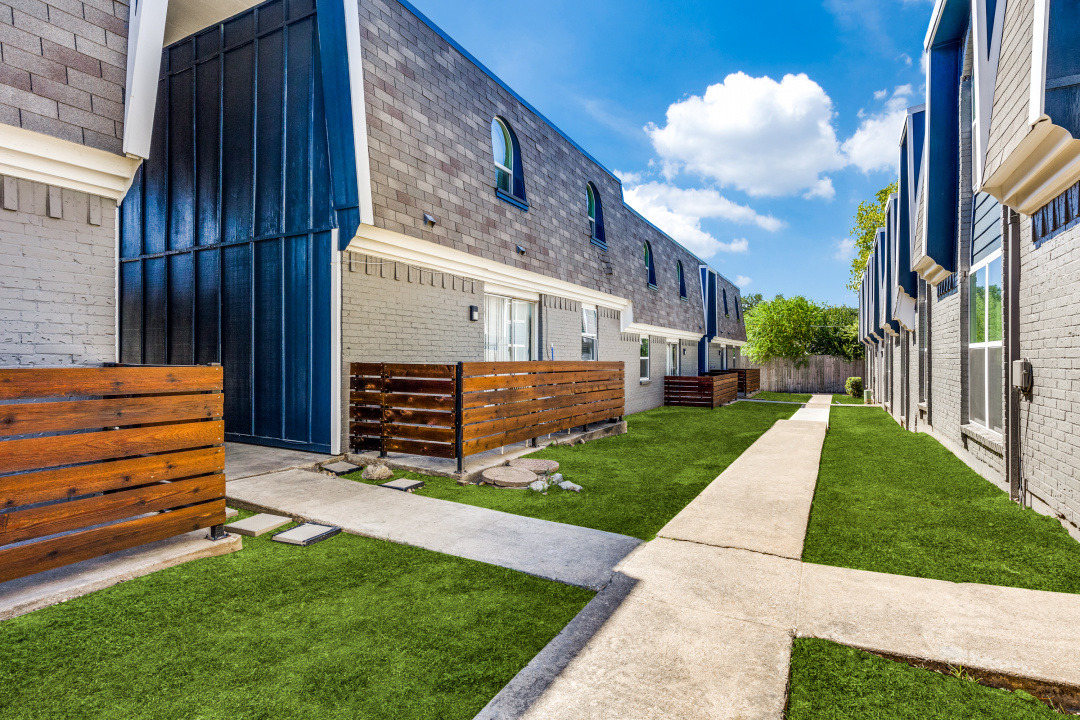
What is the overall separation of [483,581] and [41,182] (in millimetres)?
5208

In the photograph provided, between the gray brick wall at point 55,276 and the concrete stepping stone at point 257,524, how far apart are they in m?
2.18

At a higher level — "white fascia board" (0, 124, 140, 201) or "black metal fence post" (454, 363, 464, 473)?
"white fascia board" (0, 124, 140, 201)

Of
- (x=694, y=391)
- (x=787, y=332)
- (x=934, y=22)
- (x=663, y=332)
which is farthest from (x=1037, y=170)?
(x=787, y=332)

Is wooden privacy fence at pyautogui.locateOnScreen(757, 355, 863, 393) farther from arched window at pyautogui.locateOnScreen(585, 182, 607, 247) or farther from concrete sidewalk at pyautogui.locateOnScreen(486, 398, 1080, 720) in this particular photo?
concrete sidewalk at pyautogui.locateOnScreen(486, 398, 1080, 720)

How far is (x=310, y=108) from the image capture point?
7223mm

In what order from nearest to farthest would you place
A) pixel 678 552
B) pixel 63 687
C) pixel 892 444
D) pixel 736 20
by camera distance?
Answer: pixel 63 687, pixel 678 552, pixel 892 444, pixel 736 20

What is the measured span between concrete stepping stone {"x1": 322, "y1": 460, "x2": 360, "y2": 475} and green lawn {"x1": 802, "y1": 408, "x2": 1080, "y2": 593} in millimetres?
5187

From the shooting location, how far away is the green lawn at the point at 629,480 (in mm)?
5000

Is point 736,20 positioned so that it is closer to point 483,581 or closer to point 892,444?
point 892,444

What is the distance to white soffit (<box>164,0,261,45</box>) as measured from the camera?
7.79 m

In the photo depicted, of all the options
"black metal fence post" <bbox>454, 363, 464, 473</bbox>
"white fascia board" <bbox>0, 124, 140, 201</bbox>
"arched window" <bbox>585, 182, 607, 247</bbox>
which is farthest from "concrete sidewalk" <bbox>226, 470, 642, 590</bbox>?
"arched window" <bbox>585, 182, 607, 247</bbox>

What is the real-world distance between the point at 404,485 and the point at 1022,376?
6.59 meters

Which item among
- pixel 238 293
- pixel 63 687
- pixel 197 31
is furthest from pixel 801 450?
pixel 197 31

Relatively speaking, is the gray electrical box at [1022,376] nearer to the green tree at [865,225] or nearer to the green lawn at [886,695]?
the green lawn at [886,695]
